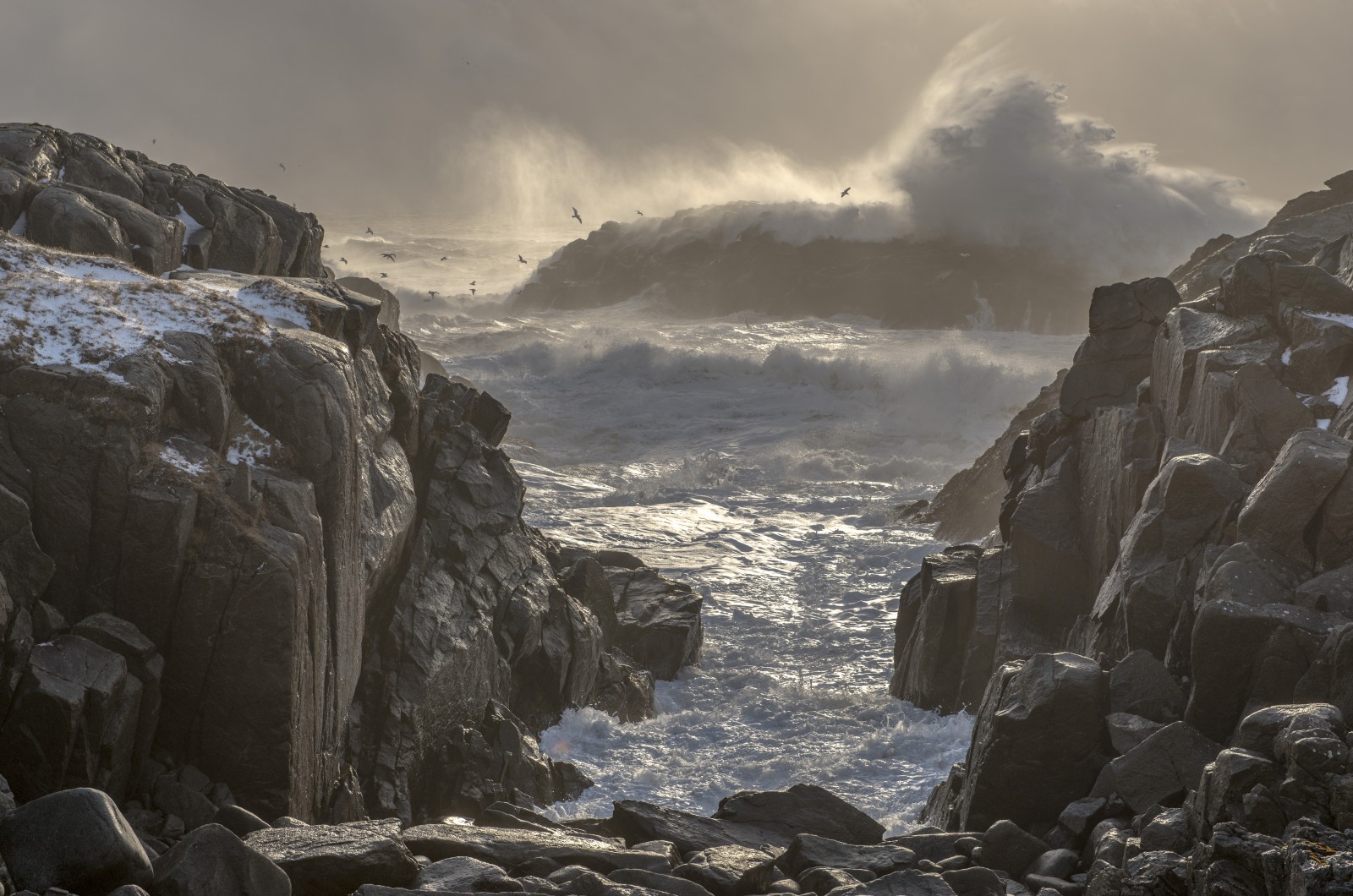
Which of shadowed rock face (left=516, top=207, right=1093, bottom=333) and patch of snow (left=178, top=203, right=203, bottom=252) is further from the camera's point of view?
shadowed rock face (left=516, top=207, right=1093, bottom=333)

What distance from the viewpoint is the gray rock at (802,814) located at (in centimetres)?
1909

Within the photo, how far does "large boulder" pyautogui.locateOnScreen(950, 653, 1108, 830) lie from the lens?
730 inches

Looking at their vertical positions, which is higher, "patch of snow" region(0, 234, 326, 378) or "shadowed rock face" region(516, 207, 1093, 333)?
"shadowed rock face" region(516, 207, 1093, 333)

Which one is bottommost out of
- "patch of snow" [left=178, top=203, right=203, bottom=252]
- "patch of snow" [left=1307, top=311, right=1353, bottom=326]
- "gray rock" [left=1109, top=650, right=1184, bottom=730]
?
"gray rock" [left=1109, top=650, right=1184, bottom=730]

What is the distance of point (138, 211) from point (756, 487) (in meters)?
52.0

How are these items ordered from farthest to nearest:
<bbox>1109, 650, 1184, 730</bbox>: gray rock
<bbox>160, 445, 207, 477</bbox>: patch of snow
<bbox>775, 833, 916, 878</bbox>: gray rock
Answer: <bbox>1109, 650, 1184, 730</bbox>: gray rock, <bbox>160, 445, 207, 477</bbox>: patch of snow, <bbox>775, 833, 916, 878</bbox>: gray rock

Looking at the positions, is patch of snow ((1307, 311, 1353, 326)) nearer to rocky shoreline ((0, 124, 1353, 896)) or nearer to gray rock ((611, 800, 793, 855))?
rocky shoreline ((0, 124, 1353, 896))

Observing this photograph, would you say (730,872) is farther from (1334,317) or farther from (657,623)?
(657,623)

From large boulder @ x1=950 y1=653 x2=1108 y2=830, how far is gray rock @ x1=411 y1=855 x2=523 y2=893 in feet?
28.2

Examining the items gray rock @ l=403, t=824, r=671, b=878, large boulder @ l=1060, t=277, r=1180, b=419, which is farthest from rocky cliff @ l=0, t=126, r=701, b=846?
large boulder @ l=1060, t=277, r=1180, b=419

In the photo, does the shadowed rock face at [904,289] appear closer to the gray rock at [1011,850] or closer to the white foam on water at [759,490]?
the white foam on water at [759,490]

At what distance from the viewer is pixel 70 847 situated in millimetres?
11562

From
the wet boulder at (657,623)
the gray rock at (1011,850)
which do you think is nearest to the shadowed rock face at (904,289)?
the wet boulder at (657,623)

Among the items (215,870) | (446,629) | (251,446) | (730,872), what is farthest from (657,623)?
(215,870)
